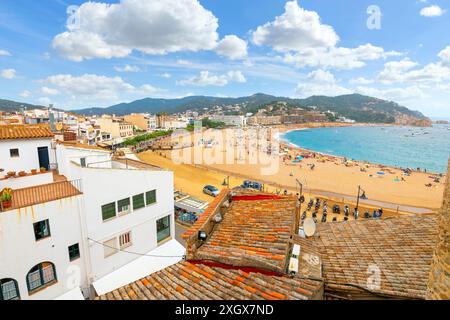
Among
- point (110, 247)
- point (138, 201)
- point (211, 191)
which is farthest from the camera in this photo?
point (211, 191)

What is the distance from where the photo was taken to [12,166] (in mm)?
13461

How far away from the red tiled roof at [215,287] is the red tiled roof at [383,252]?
2.24 m

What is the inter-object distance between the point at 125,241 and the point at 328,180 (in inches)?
1540

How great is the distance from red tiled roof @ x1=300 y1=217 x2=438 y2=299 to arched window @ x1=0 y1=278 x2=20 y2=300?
1138cm

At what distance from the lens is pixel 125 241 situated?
1285cm

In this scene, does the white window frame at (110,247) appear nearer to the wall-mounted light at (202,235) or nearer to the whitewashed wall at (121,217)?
the whitewashed wall at (121,217)

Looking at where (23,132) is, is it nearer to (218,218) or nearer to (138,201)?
(138,201)

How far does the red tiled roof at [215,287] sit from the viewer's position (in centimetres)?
458

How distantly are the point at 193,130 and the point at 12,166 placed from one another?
109293 mm

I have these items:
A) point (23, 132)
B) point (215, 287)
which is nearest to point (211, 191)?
point (23, 132)
